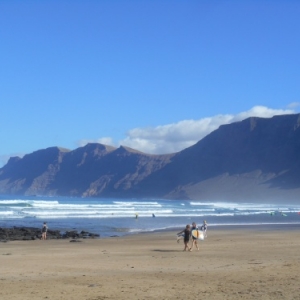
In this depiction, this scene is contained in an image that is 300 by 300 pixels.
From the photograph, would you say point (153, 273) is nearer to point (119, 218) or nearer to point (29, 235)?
point (29, 235)

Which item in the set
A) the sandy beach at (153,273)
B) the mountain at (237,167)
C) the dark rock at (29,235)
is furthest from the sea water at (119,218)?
the mountain at (237,167)

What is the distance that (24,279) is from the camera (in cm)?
1355

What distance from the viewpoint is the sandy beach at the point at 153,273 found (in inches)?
447

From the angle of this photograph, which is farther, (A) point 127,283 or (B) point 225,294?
(A) point 127,283

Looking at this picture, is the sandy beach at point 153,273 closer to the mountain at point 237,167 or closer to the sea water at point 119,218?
the sea water at point 119,218

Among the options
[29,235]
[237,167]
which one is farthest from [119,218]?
[237,167]

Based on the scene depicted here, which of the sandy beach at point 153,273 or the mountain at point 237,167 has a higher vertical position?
the mountain at point 237,167

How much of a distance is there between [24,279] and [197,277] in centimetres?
418

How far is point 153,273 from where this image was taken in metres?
14.4

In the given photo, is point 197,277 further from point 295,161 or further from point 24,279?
point 295,161

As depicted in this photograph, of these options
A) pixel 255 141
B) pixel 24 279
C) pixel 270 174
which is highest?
pixel 255 141

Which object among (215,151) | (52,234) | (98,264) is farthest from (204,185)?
(98,264)

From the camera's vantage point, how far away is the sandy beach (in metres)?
11.4

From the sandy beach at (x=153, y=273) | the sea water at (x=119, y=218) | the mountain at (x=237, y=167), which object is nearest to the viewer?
the sandy beach at (x=153, y=273)
